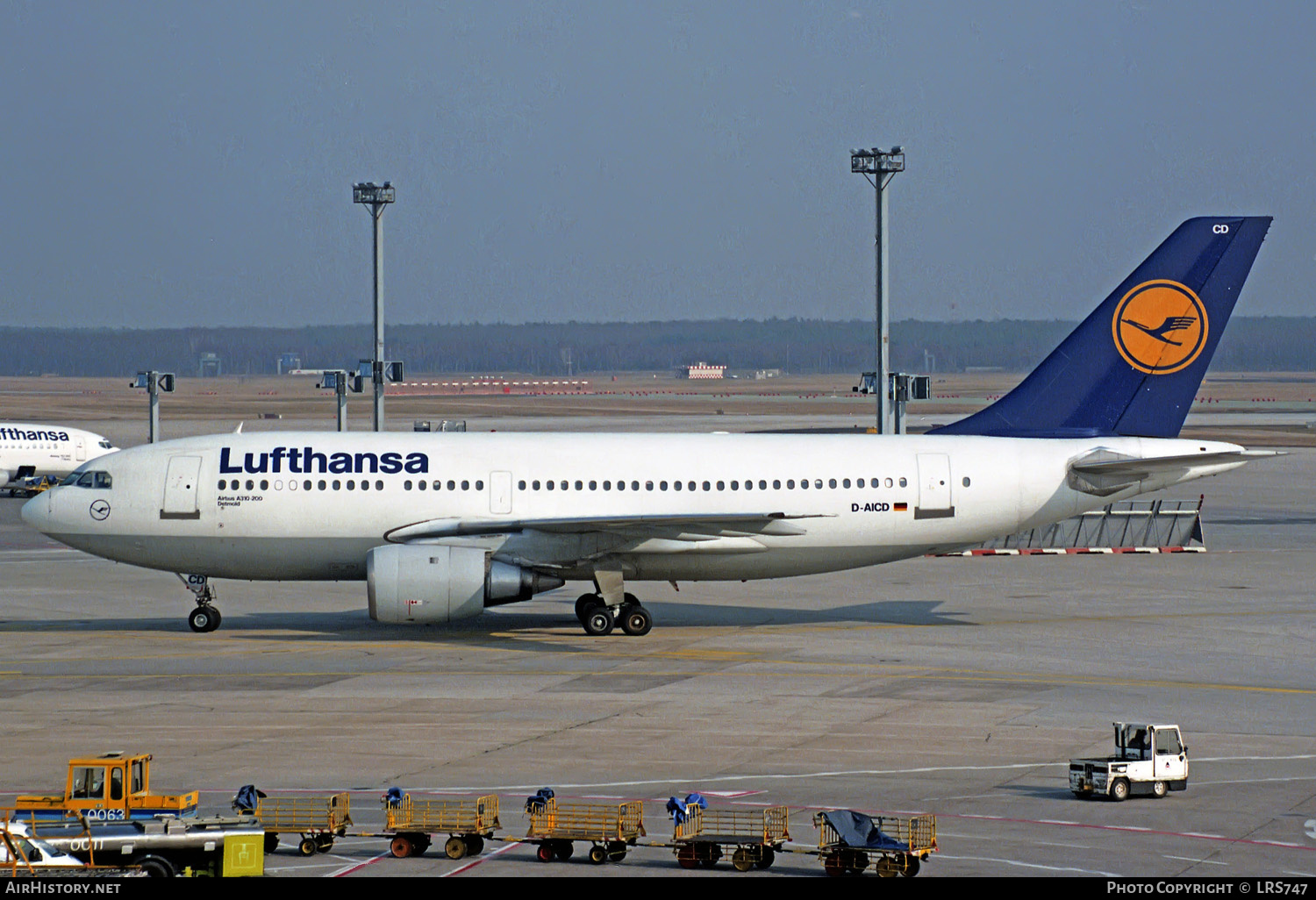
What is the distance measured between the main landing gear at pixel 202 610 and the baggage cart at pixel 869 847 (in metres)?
22.6

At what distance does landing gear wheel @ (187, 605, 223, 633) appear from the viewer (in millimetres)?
37781

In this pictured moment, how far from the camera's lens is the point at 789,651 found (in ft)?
115

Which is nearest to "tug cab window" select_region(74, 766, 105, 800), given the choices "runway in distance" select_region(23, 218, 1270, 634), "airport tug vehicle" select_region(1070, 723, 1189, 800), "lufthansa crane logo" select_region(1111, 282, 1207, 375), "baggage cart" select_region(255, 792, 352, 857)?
"baggage cart" select_region(255, 792, 352, 857)

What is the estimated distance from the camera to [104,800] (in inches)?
736

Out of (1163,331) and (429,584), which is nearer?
(429,584)

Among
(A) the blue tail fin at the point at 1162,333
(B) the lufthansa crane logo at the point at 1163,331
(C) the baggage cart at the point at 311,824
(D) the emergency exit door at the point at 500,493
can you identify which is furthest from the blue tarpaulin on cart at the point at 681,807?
(B) the lufthansa crane logo at the point at 1163,331

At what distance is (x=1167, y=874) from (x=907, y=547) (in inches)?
826

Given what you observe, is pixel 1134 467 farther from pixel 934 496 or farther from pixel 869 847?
pixel 869 847

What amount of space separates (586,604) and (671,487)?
11.1 feet

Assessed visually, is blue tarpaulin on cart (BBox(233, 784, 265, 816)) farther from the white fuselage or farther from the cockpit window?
the cockpit window

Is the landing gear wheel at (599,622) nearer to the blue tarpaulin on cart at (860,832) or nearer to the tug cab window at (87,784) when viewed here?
the tug cab window at (87,784)

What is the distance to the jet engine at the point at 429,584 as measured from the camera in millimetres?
34969

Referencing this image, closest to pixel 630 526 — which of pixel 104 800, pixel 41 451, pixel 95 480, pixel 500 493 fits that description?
pixel 500 493

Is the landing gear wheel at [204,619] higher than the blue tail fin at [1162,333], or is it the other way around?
the blue tail fin at [1162,333]
